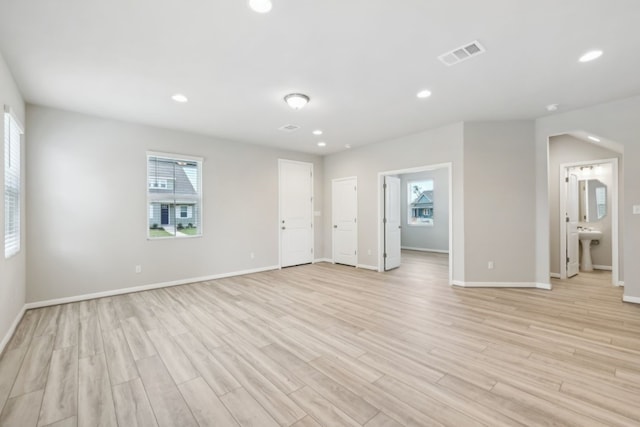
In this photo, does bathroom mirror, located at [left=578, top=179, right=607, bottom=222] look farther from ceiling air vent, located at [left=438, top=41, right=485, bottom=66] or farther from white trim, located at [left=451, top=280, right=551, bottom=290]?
ceiling air vent, located at [left=438, top=41, right=485, bottom=66]

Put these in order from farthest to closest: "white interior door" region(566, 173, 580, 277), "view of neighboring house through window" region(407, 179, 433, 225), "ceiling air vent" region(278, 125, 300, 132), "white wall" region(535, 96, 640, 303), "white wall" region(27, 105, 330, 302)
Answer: "view of neighboring house through window" region(407, 179, 433, 225) → "white interior door" region(566, 173, 580, 277) → "ceiling air vent" region(278, 125, 300, 132) → "white wall" region(27, 105, 330, 302) → "white wall" region(535, 96, 640, 303)

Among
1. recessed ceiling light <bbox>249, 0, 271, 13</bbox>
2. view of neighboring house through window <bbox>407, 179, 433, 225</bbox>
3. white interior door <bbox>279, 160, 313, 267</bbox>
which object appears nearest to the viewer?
recessed ceiling light <bbox>249, 0, 271, 13</bbox>

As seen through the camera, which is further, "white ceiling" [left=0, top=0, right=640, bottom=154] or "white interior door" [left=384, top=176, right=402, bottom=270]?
"white interior door" [left=384, top=176, right=402, bottom=270]

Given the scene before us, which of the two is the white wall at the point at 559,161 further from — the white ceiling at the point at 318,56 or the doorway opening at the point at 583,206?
the white ceiling at the point at 318,56

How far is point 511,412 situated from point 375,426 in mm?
889

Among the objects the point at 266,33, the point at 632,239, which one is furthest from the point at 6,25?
the point at 632,239

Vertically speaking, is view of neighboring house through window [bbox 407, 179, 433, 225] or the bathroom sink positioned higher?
view of neighboring house through window [bbox 407, 179, 433, 225]

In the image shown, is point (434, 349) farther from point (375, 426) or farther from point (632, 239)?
point (632, 239)

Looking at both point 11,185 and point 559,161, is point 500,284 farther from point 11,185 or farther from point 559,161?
point 11,185

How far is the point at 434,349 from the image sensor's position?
2566 millimetres

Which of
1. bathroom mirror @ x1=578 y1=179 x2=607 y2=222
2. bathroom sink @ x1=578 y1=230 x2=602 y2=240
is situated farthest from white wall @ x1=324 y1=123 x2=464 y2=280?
bathroom mirror @ x1=578 y1=179 x2=607 y2=222

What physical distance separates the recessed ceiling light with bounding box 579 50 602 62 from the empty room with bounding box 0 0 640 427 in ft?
0.06

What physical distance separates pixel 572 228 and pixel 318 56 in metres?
5.93

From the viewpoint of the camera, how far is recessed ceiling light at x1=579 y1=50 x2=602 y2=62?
8.64 ft
